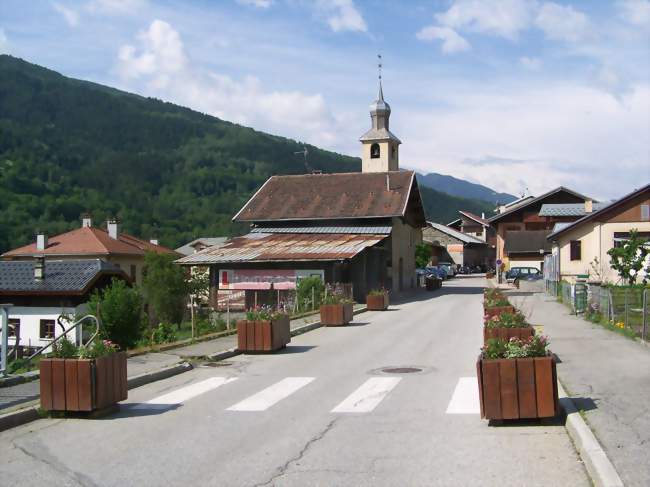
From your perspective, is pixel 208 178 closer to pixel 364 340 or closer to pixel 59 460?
pixel 364 340

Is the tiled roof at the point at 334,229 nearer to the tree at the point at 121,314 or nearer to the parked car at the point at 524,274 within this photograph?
the parked car at the point at 524,274

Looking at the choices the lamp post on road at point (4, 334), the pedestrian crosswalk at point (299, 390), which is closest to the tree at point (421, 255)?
the pedestrian crosswalk at point (299, 390)

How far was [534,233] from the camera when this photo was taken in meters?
77.1

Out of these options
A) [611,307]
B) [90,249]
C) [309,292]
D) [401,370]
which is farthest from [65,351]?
[90,249]

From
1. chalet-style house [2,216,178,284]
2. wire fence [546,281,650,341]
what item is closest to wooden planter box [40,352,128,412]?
wire fence [546,281,650,341]

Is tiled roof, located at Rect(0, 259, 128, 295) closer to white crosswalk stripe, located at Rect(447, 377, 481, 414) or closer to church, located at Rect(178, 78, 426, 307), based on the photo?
church, located at Rect(178, 78, 426, 307)

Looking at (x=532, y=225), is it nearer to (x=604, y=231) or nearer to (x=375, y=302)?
(x=604, y=231)

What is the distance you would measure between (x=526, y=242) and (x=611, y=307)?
54386mm

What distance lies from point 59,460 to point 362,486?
130 inches

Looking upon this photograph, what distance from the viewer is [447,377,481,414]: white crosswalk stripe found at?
1045cm

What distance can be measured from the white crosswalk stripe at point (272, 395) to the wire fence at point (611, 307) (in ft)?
27.5

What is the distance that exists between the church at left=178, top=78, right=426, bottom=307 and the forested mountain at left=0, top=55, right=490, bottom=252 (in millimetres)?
61815

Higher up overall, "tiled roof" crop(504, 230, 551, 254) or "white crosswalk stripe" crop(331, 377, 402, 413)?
"tiled roof" crop(504, 230, 551, 254)

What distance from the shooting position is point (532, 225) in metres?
80.0
